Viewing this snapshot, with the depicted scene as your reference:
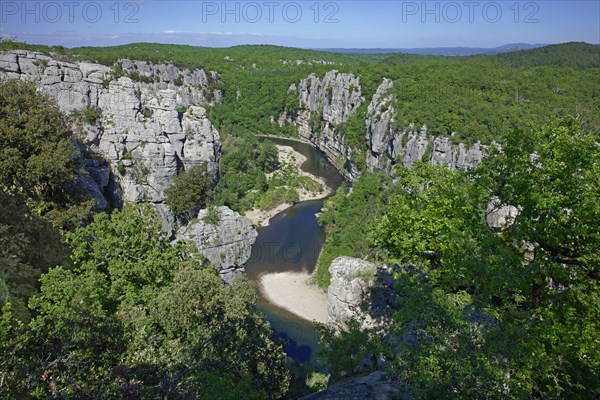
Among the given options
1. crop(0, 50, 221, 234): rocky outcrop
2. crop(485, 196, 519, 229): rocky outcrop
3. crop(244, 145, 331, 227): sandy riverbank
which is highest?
crop(0, 50, 221, 234): rocky outcrop

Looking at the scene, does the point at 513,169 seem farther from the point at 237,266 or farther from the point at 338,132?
the point at 338,132

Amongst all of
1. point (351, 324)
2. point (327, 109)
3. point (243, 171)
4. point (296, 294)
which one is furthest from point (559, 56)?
point (351, 324)

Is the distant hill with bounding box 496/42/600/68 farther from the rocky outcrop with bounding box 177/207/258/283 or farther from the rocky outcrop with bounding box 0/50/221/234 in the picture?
the rocky outcrop with bounding box 177/207/258/283

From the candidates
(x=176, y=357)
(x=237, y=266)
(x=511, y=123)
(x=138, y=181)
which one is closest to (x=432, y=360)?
(x=176, y=357)

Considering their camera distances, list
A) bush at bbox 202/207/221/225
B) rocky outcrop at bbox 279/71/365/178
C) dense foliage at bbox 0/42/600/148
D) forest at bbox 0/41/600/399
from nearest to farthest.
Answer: forest at bbox 0/41/600/399, bush at bbox 202/207/221/225, dense foliage at bbox 0/42/600/148, rocky outcrop at bbox 279/71/365/178

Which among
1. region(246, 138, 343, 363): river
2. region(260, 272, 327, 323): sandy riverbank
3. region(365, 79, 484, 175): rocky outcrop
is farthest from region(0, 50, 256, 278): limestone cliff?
region(365, 79, 484, 175): rocky outcrop

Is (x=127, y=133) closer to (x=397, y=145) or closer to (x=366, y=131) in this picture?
(x=397, y=145)

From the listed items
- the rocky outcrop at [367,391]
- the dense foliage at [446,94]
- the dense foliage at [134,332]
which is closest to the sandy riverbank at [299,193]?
the dense foliage at [446,94]
